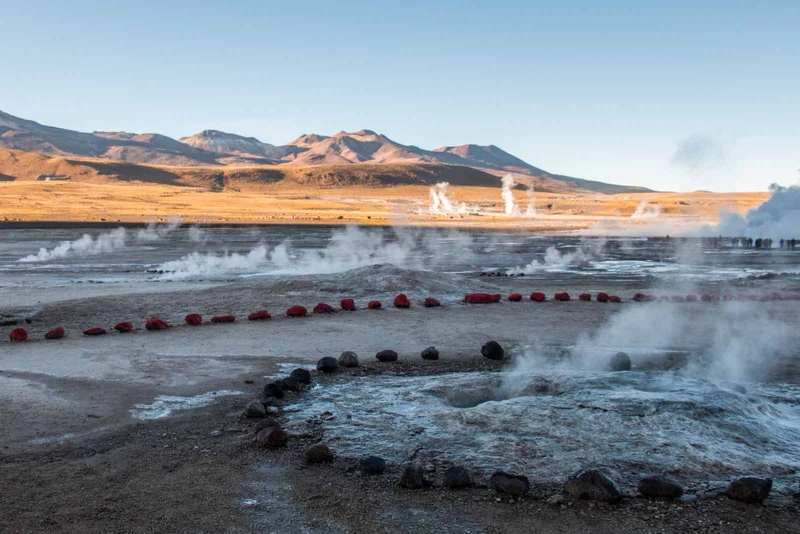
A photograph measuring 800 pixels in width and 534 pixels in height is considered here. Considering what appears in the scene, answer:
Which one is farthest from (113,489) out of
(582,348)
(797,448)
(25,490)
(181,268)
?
(181,268)

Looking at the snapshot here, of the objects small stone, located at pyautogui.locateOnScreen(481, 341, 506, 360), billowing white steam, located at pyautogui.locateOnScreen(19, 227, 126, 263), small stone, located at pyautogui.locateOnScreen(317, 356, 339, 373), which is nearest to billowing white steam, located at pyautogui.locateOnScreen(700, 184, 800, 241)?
small stone, located at pyautogui.locateOnScreen(481, 341, 506, 360)

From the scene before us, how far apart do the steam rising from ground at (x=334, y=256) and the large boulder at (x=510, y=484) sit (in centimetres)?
2029

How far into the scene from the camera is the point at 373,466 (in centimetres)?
633

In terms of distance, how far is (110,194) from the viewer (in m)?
88.8

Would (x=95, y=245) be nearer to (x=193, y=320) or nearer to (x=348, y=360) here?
(x=193, y=320)

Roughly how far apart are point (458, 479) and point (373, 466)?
815mm

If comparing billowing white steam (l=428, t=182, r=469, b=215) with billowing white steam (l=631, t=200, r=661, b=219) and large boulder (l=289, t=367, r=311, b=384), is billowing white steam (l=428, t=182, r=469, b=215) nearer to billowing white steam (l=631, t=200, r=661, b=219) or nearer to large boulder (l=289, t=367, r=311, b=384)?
billowing white steam (l=631, t=200, r=661, b=219)

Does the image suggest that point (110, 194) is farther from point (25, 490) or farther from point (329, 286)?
point (25, 490)

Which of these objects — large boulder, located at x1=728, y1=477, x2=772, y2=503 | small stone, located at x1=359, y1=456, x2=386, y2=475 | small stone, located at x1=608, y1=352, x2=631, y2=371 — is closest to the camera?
large boulder, located at x1=728, y1=477, x2=772, y2=503

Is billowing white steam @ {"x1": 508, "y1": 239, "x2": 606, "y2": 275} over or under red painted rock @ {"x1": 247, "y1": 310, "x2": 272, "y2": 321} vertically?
over

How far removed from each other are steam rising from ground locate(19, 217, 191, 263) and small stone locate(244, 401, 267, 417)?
2651 centimetres

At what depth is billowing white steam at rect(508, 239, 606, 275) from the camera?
2861 centimetres

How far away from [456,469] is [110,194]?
300ft

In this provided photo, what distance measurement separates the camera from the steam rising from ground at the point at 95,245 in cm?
3222
